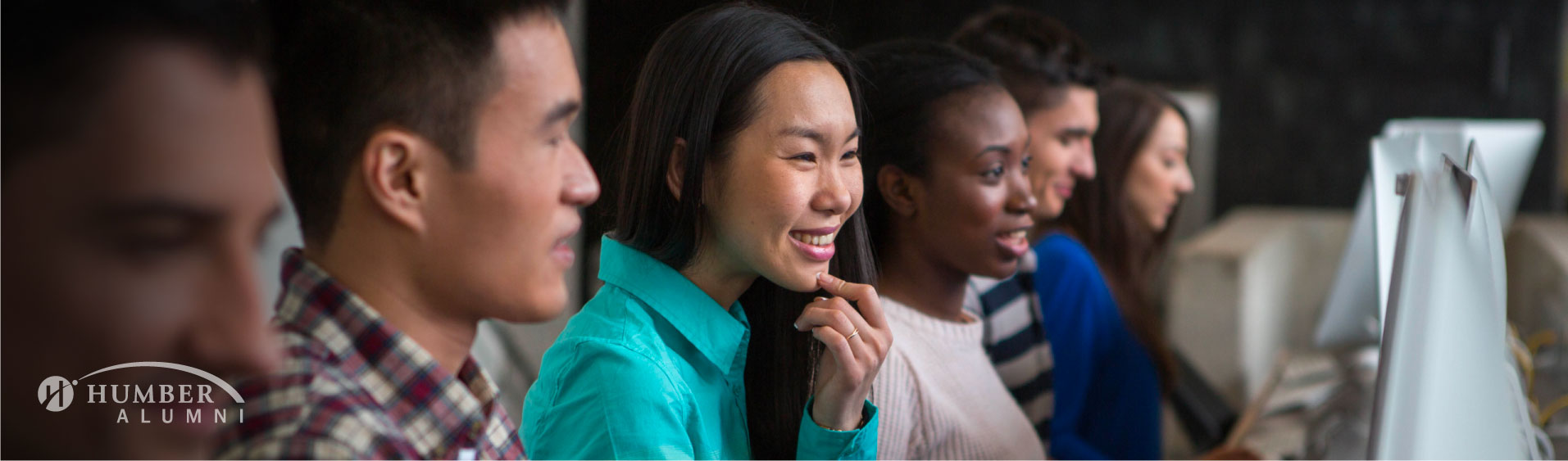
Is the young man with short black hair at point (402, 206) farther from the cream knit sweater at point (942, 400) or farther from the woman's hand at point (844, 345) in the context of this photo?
the cream knit sweater at point (942, 400)

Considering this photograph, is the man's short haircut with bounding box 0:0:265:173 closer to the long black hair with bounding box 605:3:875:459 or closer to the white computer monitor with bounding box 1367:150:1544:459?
the long black hair with bounding box 605:3:875:459

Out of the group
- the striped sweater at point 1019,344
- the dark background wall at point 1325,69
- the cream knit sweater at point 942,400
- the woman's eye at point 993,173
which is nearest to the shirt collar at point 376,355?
the cream knit sweater at point 942,400

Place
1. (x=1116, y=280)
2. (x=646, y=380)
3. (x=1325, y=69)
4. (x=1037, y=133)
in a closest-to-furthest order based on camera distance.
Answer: (x=646, y=380) → (x=1037, y=133) → (x=1116, y=280) → (x=1325, y=69)

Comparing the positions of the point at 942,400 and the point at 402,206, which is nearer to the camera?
the point at 402,206

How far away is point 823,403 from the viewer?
0.67 m

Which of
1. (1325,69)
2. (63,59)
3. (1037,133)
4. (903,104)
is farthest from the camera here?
(1325,69)

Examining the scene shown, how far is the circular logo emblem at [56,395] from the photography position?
0.40 m

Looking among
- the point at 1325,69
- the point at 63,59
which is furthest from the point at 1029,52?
the point at 1325,69

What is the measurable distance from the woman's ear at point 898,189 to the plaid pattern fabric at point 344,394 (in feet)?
1.37

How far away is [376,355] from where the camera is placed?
455 mm

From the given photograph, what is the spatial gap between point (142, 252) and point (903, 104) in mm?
563

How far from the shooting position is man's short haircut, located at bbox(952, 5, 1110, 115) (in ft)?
3.54

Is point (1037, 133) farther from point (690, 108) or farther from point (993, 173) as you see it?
point (690, 108)

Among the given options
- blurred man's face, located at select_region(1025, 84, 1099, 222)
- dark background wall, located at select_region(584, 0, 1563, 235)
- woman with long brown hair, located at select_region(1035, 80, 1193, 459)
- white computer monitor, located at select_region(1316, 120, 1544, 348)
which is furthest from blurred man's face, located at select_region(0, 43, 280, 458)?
dark background wall, located at select_region(584, 0, 1563, 235)
